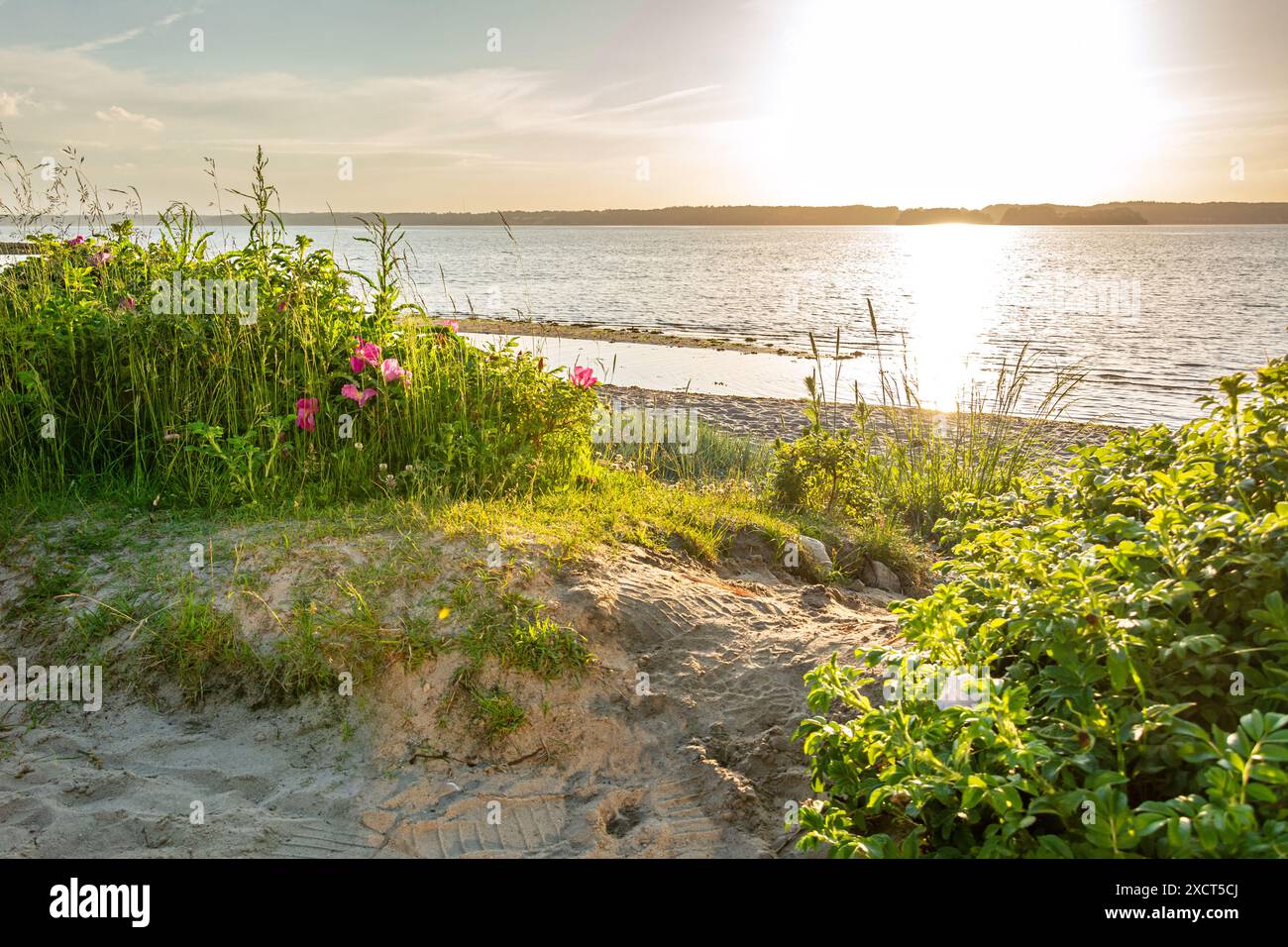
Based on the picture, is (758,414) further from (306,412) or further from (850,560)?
(306,412)

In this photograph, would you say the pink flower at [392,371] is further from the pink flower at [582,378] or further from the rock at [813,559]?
the rock at [813,559]

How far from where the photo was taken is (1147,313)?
38.4 metres

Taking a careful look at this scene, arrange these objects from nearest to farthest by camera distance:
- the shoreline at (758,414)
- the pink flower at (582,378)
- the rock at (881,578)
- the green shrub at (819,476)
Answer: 1. the pink flower at (582,378)
2. the rock at (881,578)
3. the green shrub at (819,476)
4. the shoreline at (758,414)

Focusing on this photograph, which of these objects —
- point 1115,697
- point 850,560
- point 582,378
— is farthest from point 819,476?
point 1115,697

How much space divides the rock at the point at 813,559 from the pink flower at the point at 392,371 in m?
3.05

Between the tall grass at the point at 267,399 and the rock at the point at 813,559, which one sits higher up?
the tall grass at the point at 267,399

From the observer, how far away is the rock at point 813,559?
6.25 metres

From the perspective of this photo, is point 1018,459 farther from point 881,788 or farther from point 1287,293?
point 1287,293

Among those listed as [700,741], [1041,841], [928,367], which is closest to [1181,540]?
[1041,841]

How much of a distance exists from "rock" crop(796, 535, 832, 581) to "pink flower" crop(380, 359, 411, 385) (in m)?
3.05

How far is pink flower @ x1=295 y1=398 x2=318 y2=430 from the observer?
5770mm

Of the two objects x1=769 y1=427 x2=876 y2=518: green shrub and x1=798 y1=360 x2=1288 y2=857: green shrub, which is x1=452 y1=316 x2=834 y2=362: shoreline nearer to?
x1=769 y1=427 x2=876 y2=518: green shrub

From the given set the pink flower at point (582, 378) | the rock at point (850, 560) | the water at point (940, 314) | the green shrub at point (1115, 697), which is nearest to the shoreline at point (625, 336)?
the water at point (940, 314)

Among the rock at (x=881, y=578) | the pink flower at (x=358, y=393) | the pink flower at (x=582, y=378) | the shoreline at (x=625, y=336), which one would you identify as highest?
the shoreline at (x=625, y=336)
